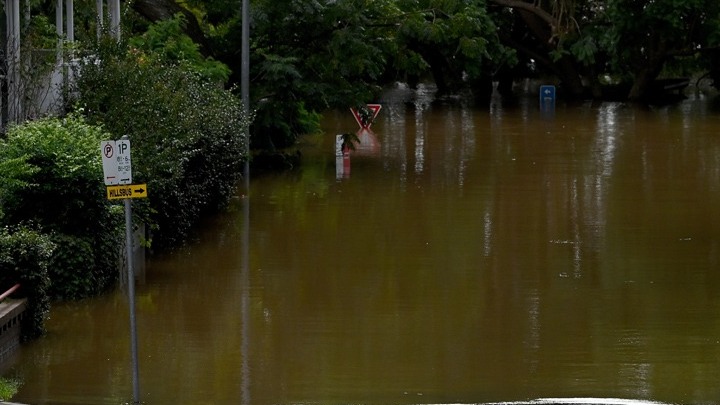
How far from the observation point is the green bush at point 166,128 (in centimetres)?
1816

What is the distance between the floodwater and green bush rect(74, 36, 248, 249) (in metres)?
0.74

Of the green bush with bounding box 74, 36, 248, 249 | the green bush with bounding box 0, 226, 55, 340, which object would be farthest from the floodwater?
the green bush with bounding box 74, 36, 248, 249

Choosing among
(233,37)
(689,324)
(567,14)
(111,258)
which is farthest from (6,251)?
(567,14)

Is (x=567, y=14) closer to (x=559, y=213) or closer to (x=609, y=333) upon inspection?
(x=559, y=213)

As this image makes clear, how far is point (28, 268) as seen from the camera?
13.9 metres

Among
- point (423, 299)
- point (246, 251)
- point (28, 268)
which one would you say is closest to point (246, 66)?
point (246, 251)

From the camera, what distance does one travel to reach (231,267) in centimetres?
1880

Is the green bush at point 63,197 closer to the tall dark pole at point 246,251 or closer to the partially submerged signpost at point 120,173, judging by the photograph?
the tall dark pole at point 246,251

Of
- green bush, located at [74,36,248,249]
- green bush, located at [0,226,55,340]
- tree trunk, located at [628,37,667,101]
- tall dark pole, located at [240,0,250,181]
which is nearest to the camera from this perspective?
green bush, located at [0,226,55,340]

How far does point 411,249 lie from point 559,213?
14.5 ft

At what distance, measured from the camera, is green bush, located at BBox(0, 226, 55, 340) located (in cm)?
1387

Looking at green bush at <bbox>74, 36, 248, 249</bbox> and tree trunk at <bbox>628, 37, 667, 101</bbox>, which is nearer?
green bush at <bbox>74, 36, 248, 249</bbox>

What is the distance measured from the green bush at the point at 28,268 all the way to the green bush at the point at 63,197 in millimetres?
1368

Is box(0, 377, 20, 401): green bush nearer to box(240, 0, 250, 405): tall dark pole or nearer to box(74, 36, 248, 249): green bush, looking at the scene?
box(240, 0, 250, 405): tall dark pole
